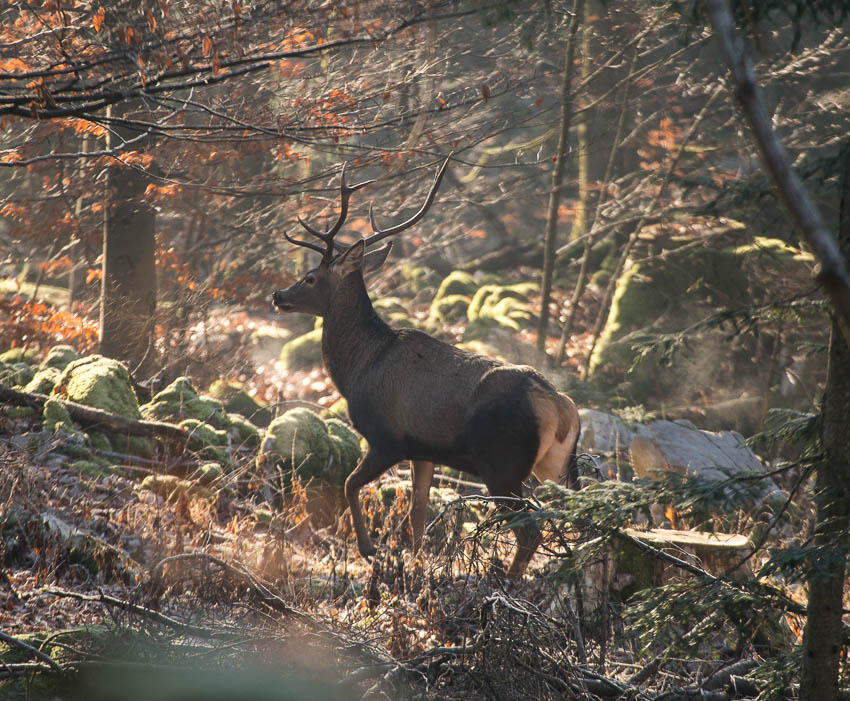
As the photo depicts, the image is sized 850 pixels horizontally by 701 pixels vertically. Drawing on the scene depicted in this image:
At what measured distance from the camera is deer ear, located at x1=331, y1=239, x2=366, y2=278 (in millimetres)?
7492

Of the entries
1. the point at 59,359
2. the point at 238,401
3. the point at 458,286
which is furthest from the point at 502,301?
the point at 59,359

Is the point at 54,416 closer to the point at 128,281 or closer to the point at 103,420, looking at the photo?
the point at 103,420

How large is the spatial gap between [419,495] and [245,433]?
2.84 meters

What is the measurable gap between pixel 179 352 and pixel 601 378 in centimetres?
650

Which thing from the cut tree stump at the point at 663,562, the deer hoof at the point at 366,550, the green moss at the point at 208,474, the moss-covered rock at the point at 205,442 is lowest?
the deer hoof at the point at 366,550

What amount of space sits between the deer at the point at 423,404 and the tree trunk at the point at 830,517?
2.48m

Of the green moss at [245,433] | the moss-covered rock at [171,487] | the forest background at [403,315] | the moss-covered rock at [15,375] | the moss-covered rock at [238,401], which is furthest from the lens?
the moss-covered rock at [238,401]

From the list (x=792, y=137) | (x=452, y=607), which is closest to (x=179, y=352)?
(x=452, y=607)

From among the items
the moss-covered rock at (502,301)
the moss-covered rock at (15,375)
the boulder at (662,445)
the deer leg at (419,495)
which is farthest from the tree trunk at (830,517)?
the moss-covered rock at (502,301)

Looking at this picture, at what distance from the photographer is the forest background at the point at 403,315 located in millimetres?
3709

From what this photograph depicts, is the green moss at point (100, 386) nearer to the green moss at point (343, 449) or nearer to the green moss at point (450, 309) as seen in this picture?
the green moss at point (343, 449)

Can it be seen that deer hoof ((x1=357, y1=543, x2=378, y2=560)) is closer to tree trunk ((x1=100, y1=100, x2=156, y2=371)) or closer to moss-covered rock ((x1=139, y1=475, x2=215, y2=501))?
moss-covered rock ((x1=139, y1=475, x2=215, y2=501))

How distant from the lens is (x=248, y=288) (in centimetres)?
1195

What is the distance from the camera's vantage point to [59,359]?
948 centimetres
